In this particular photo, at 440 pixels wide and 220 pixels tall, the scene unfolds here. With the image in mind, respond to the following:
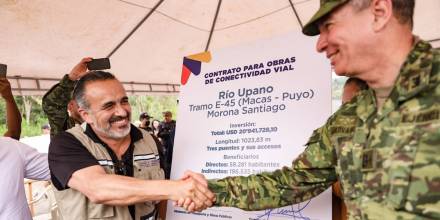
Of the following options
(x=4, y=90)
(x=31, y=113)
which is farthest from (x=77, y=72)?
(x=31, y=113)

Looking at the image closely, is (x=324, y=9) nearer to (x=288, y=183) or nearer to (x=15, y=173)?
(x=288, y=183)

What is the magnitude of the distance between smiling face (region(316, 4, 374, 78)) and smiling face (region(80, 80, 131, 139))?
138 centimetres

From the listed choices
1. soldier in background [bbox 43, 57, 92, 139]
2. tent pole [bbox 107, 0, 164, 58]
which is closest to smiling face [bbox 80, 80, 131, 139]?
soldier in background [bbox 43, 57, 92, 139]

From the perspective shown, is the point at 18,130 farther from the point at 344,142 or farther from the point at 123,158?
the point at 344,142

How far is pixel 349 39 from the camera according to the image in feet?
3.99

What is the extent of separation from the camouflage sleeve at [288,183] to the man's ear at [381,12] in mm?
503

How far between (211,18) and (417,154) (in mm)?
3633

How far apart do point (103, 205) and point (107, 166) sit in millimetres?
224

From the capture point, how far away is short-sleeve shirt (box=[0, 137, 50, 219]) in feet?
7.64

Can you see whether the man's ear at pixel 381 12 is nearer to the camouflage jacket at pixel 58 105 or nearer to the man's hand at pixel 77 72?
the man's hand at pixel 77 72

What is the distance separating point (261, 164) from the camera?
83.4 inches

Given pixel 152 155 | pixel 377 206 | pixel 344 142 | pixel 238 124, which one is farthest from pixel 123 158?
pixel 377 206

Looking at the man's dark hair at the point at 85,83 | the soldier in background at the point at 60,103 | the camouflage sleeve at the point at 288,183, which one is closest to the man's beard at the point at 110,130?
the man's dark hair at the point at 85,83

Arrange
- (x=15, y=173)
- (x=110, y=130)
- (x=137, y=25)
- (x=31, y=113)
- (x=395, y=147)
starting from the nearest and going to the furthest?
1. (x=395, y=147)
2. (x=110, y=130)
3. (x=15, y=173)
4. (x=137, y=25)
5. (x=31, y=113)
